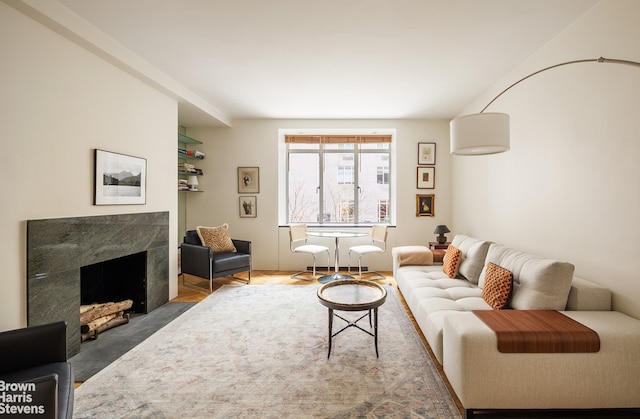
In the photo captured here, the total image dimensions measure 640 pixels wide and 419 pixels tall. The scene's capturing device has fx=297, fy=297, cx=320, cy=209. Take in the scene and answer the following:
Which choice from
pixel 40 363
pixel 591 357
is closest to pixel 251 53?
pixel 40 363

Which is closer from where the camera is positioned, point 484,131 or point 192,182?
point 484,131

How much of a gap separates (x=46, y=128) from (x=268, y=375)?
98.0 inches

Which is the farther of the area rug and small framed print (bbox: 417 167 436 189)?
small framed print (bbox: 417 167 436 189)

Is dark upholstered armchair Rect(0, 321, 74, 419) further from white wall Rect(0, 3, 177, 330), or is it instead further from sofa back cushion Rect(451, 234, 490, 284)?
sofa back cushion Rect(451, 234, 490, 284)

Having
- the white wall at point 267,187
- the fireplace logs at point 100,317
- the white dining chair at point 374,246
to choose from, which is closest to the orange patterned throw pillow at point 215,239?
the white wall at point 267,187

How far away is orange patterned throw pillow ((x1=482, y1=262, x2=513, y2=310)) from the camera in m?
2.35

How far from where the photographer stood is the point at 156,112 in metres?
3.55

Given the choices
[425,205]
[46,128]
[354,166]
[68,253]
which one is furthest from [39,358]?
[425,205]

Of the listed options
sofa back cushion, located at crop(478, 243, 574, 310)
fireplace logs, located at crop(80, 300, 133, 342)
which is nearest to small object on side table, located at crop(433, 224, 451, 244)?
sofa back cushion, located at crop(478, 243, 574, 310)

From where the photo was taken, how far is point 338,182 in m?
5.74

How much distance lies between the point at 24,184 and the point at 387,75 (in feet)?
11.3

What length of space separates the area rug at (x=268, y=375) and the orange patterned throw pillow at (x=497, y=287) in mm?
699

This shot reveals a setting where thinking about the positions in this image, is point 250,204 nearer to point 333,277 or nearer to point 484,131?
point 333,277

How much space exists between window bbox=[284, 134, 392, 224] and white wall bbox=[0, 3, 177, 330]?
3.00 metres
